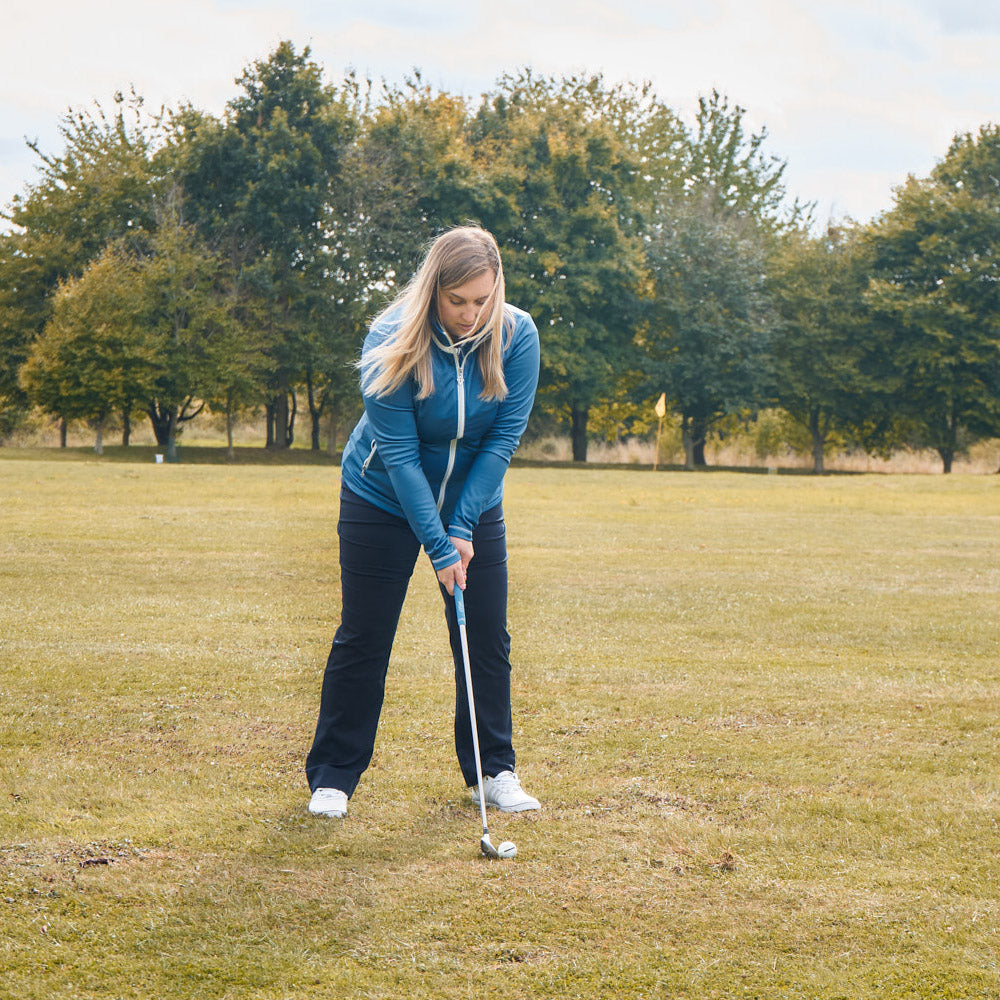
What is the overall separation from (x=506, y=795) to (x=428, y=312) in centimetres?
198

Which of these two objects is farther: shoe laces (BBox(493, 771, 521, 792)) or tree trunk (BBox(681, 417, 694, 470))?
tree trunk (BBox(681, 417, 694, 470))

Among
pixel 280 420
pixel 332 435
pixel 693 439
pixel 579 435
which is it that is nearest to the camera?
pixel 332 435

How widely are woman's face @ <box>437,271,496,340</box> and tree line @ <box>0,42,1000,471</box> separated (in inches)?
1572

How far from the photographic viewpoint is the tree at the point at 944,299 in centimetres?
4881

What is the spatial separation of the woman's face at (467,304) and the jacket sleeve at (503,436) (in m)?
0.27

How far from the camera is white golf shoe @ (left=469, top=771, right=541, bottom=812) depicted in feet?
15.5

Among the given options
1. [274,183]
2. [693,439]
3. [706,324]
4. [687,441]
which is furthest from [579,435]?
[274,183]

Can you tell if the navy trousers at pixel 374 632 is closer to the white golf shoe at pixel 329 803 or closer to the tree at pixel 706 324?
the white golf shoe at pixel 329 803

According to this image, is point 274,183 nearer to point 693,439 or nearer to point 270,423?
point 270,423

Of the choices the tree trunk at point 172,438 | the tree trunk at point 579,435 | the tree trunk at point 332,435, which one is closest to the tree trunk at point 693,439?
the tree trunk at point 579,435

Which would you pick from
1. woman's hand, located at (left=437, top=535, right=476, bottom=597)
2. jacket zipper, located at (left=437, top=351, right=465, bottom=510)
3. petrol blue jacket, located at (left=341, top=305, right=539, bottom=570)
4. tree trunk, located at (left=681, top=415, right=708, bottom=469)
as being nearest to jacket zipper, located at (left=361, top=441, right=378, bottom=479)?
petrol blue jacket, located at (left=341, top=305, right=539, bottom=570)

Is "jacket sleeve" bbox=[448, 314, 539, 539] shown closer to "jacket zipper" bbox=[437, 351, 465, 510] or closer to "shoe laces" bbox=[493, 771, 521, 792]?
"jacket zipper" bbox=[437, 351, 465, 510]

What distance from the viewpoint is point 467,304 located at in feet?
14.4

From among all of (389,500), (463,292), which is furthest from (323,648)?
(463,292)
